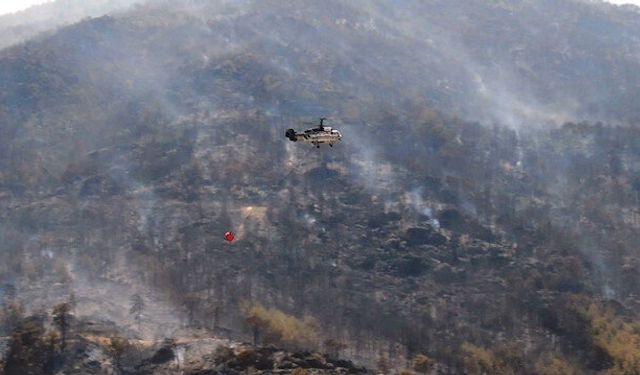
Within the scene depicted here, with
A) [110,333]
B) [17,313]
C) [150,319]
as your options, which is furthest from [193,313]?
[17,313]

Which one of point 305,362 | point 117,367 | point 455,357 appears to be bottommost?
point 455,357

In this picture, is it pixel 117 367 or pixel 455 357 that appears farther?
pixel 455 357

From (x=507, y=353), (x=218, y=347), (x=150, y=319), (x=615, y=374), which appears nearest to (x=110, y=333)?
(x=150, y=319)

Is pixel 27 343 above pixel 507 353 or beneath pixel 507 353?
above

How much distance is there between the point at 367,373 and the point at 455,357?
47.9m

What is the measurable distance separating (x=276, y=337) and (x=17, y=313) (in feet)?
204

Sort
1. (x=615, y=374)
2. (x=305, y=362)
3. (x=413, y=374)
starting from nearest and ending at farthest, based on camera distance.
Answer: (x=305, y=362)
(x=413, y=374)
(x=615, y=374)

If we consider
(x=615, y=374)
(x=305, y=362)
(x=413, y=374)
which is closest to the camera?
(x=305, y=362)

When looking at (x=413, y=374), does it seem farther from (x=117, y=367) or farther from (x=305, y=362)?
(x=117, y=367)

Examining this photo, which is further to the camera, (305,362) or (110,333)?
(110,333)

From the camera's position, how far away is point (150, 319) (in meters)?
194

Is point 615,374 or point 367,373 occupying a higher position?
point 367,373

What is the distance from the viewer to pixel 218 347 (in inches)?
6171

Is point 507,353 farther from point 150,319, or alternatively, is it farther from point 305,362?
point 150,319
